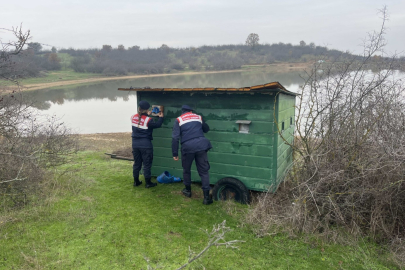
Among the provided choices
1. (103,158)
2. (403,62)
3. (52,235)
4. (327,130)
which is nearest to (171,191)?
(52,235)

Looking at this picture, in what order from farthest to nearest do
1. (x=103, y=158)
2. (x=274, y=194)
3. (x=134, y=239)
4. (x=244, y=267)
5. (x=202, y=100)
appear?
(x=103, y=158) → (x=202, y=100) → (x=274, y=194) → (x=134, y=239) → (x=244, y=267)

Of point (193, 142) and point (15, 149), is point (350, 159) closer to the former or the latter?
point (193, 142)

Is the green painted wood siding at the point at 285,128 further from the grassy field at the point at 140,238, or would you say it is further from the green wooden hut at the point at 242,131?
the grassy field at the point at 140,238

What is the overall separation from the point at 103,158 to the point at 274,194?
5377 mm

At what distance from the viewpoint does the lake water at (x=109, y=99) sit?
57.0 ft

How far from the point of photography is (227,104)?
15.4 feet

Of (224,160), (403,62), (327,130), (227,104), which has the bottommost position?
(224,160)

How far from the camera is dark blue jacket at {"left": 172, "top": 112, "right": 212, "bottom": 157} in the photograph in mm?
4484

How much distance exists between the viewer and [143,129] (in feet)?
16.7

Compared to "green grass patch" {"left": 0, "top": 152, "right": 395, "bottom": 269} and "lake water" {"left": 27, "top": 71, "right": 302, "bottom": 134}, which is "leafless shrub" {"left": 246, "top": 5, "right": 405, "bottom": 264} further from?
"lake water" {"left": 27, "top": 71, "right": 302, "bottom": 134}

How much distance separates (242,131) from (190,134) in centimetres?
87

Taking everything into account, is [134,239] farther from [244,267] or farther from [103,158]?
[103,158]

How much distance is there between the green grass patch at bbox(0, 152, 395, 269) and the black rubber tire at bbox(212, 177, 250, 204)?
18cm

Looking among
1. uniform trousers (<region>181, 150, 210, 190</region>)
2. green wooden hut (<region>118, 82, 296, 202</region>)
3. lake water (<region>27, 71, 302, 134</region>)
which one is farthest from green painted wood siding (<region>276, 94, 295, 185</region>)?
lake water (<region>27, 71, 302, 134</region>)
